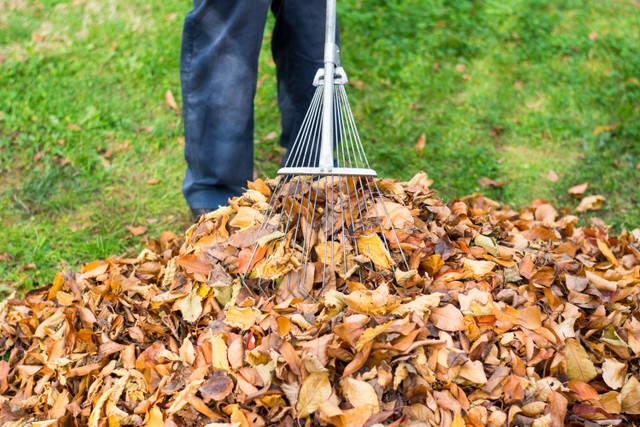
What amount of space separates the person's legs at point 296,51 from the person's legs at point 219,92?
23 centimetres

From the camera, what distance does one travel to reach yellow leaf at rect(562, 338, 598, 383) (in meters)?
1.71

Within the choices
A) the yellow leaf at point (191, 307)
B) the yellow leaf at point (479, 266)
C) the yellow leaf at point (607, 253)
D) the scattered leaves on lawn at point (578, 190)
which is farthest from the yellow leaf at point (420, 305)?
the scattered leaves on lawn at point (578, 190)

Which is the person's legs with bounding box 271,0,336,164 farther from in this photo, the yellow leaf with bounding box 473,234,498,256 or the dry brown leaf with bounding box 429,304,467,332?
the dry brown leaf with bounding box 429,304,467,332

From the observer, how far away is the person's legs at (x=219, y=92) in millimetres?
2395

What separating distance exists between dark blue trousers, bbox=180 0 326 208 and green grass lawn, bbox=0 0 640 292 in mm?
494

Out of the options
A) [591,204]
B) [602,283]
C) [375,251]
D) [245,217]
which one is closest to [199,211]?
[245,217]

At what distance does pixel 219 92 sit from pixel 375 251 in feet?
3.52

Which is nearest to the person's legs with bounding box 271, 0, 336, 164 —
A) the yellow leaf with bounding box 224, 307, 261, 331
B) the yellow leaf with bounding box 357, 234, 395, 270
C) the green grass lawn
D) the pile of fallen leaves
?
the green grass lawn

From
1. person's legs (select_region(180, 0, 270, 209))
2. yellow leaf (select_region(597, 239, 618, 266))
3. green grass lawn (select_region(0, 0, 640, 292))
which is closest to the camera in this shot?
yellow leaf (select_region(597, 239, 618, 266))

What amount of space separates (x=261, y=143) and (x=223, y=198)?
35.1 inches

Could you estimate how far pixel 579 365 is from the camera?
1.71m

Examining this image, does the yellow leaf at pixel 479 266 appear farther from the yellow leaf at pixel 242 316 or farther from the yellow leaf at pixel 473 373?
the yellow leaf at pixel 242 316

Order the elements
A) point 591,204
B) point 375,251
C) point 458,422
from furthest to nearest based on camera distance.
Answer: point 591,204, point 375,251, point 458,422

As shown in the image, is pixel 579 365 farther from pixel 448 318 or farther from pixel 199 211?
pixel 199 211
